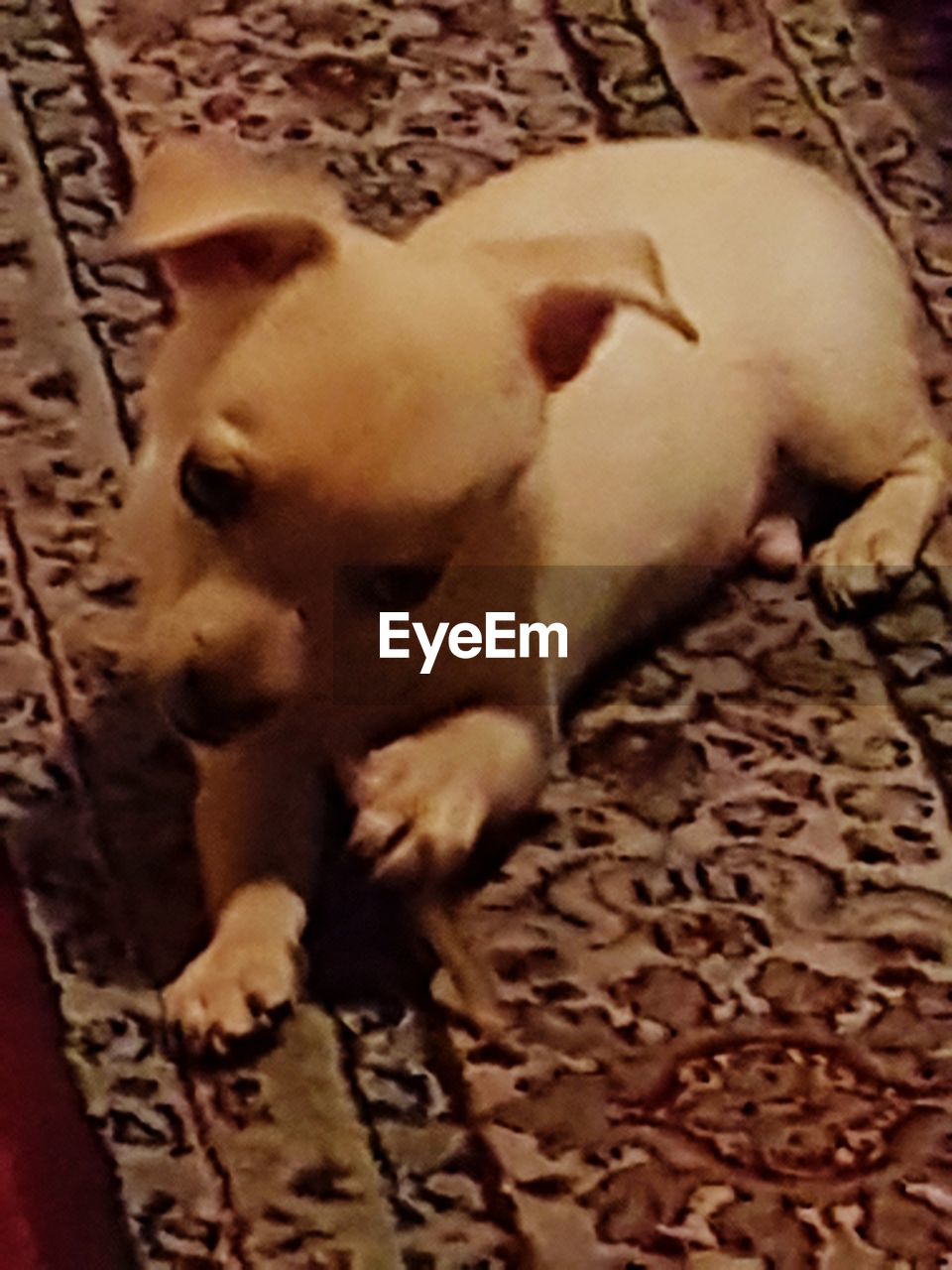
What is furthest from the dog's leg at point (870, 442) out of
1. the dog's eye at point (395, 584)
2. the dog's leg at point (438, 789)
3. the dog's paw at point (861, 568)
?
the dog's eye at point (395, 584)

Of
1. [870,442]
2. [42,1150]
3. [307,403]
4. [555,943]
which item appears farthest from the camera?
[870,442]

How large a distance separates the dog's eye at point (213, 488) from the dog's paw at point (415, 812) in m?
0.23

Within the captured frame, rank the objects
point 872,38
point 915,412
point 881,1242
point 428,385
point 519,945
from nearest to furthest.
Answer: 1. point 428,385
2. point 881,1242
3. point 519,945
4. point 915,412
5. point 872,38

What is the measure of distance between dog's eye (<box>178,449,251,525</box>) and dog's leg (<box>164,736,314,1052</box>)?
0.20 meters

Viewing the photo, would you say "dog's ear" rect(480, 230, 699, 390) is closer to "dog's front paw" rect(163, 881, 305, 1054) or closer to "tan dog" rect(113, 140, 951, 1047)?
"tan dog" rect(113, 140, 951, 1047)

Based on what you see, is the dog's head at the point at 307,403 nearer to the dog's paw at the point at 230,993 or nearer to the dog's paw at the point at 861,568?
the dog's paw at the point at 230,993

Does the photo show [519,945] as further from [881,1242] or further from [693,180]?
[693,180]

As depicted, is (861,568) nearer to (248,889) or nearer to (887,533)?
(887,533)

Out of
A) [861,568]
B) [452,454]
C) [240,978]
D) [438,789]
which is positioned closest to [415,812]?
[438,789]

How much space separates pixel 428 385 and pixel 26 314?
0.76m

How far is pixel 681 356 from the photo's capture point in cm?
142

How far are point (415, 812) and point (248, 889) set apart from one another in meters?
0.12

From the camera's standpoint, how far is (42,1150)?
47.4 inches

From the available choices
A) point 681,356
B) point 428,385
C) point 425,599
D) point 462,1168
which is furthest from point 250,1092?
point 681,356
